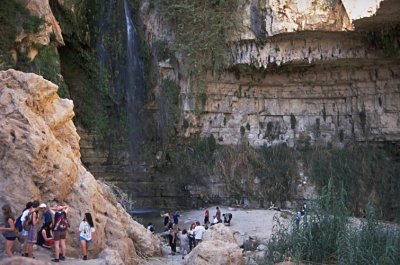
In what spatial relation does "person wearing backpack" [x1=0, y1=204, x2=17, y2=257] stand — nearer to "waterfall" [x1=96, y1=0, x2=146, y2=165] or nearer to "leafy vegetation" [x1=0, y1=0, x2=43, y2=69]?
"leafy vegetation" [x1=0, y1=0, x2=43, y2=69]

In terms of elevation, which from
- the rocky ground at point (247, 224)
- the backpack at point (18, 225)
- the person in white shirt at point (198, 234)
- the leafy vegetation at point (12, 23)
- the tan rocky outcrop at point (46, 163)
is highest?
the leafy vegetation at point (12, 23)

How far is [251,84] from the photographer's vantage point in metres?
29.4

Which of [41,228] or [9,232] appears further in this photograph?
[41,228]

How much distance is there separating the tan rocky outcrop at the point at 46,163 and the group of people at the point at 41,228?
1.59ft

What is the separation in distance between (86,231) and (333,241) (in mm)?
4975

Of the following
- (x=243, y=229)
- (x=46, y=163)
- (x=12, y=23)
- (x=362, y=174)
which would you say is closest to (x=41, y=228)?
(x=46, y=163)

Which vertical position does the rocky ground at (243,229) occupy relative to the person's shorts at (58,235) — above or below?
below

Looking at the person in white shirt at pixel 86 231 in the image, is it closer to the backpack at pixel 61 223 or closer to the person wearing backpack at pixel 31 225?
the backpack at pixel 61 223

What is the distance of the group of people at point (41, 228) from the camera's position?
9398 mm

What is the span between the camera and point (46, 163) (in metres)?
11.0

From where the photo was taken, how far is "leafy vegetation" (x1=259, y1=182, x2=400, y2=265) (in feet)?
31.9

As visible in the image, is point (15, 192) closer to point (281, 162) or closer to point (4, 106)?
point (4, 106)

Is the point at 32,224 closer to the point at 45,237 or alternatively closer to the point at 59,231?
the point at 59,231

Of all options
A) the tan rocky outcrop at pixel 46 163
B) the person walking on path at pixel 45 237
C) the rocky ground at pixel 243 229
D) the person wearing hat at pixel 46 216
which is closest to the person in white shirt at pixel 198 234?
the rocky ground at pixel 243 229
